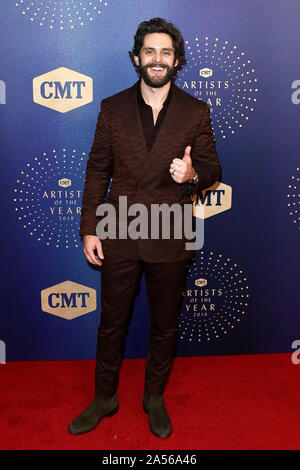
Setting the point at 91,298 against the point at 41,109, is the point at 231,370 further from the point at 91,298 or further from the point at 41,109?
the point at 41,109

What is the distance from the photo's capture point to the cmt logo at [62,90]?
2.61 meters

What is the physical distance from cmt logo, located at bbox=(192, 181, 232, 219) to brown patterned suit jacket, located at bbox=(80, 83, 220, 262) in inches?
22.7

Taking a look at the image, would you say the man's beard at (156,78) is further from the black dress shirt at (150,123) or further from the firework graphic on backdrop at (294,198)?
the firework graphic on backdrop at (294,198)

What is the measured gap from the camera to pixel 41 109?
8.68 feet

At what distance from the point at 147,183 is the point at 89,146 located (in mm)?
735

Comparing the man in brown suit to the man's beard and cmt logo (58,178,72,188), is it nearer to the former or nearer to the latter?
the man's beard

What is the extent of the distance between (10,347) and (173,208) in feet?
4.92

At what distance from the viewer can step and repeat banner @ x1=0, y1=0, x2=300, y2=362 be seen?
8.46 ft

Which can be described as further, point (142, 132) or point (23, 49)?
point (23, 49)

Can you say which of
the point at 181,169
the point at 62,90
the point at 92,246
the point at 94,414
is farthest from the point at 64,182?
the point at 94,414

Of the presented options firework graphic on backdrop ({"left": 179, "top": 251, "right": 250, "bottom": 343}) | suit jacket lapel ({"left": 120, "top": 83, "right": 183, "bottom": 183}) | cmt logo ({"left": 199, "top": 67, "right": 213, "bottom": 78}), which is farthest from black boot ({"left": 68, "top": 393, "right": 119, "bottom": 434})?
cmt logo ({"left": 199, "top": 67, "right": 213, "bottom": 78})

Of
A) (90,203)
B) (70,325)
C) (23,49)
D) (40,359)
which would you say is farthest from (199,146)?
(40,359)
